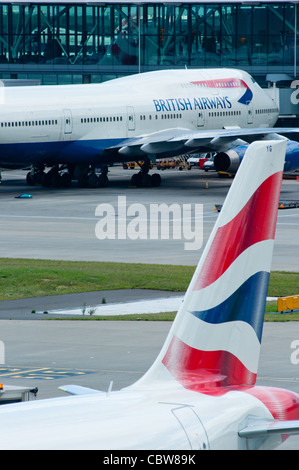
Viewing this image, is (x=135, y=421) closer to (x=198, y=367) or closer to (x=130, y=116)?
(x=198, y=367)

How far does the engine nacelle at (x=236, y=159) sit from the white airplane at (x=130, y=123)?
0.21 feet

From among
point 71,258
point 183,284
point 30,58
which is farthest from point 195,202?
point 30,58

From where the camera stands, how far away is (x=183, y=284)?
35.0 metres

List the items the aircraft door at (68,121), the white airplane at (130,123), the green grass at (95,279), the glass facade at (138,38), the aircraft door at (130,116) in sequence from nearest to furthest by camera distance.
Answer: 1. the green grass at (95,279)
2. the white airplane at (130,123)
3. the aircraft door at (68,121)
4. the aircraft door at (130,116)
5. the glass facade at (138,38)

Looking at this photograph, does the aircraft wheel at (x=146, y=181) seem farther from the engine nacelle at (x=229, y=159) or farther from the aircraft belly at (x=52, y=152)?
the engine nacelle at (x=229, y=159)

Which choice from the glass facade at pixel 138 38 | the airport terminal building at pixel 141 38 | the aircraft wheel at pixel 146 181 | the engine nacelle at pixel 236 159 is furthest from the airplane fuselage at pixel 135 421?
the glass facade at pixel 138 38

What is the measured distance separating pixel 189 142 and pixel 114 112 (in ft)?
18.6

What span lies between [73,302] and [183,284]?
432 centimetres

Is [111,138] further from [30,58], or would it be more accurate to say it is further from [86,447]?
[86,447]

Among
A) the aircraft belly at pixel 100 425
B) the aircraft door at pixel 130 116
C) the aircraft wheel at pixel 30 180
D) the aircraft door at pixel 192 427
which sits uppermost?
the aircraft belly at pixel 100 425

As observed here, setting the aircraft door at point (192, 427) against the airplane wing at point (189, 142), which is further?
the airplane wing at point (189, 142)

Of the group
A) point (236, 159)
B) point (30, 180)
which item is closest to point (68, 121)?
point (30, 180)

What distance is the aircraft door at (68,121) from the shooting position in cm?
6525

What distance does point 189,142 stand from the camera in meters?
67.1
